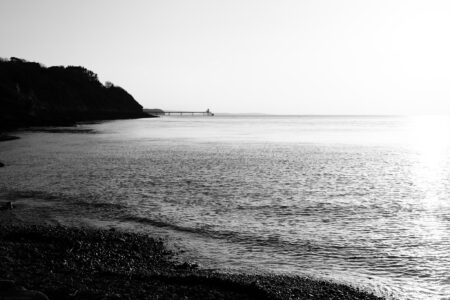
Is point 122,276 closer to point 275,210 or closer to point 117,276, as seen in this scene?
point 117,276

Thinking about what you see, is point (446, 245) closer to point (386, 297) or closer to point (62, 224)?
point (386, 297)

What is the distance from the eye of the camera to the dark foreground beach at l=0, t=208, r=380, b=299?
39.6ft

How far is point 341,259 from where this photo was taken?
1770 cm

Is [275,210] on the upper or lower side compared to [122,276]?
lower

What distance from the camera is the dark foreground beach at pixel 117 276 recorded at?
39.6 feet

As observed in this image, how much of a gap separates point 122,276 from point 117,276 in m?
0.16

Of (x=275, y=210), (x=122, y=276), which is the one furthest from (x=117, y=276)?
(x=275, y=210)

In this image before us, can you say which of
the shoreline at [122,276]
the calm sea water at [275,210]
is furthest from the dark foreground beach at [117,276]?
the calm sea water at [275,210]

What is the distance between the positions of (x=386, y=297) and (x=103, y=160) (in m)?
46.8

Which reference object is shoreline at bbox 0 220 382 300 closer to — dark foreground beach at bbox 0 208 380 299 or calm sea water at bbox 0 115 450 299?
dark foreground beach at bbox 0 208 380 299

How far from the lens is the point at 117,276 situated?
45.0 feet

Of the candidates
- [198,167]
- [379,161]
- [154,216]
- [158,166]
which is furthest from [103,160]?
[379,161]

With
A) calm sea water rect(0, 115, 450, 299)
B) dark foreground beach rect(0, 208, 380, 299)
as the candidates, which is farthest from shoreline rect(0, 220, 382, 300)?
calm sea water rect(0, 115, 450, 299)

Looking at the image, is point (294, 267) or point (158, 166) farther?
point (158, 166)
